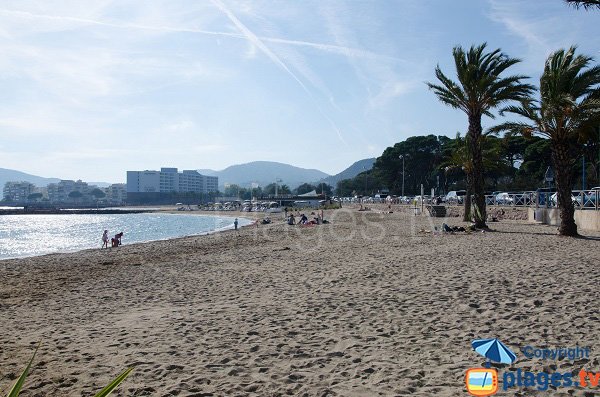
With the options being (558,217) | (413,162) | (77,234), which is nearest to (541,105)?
(558,217)

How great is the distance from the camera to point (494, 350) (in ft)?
16.5

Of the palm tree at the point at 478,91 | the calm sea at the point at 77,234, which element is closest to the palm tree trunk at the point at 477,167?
the palm tree at the point at 478,91

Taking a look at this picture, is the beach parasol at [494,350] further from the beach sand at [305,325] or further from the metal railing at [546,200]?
the metal railing at [546,200]

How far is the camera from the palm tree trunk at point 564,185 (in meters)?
17.0

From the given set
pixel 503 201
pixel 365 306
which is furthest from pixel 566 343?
pixel 503 201

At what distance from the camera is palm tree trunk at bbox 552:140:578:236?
17031 millimetres

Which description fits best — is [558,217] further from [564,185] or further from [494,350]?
[494,350]

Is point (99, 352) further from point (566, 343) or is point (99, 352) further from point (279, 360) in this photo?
point (566, 343)

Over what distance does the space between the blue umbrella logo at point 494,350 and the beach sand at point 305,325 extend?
0.11 meters

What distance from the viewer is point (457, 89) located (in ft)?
71.8

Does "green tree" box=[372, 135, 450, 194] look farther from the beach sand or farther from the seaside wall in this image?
the beach sand

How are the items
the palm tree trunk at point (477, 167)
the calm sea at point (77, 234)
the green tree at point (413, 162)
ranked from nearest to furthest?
the palm tree trunk at point (477, 167) < the calm sea at point (77, 234) < the green tree at point (413, 162)

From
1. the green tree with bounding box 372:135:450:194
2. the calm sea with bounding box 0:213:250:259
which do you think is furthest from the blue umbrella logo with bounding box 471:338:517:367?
the green tree with bounding box 372:135:450:194

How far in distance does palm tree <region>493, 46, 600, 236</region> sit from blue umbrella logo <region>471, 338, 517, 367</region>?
1291cm
